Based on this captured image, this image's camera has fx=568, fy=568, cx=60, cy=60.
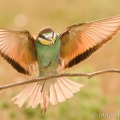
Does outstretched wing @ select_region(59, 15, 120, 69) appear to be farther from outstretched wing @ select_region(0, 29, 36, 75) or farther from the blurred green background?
the blurred green background

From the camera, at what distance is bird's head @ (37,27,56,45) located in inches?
119

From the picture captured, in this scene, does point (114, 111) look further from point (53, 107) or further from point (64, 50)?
point (64, 50)

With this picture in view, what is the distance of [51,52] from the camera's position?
10.3 feet

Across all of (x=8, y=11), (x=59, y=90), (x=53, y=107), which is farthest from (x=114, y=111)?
(x=8, y=11)

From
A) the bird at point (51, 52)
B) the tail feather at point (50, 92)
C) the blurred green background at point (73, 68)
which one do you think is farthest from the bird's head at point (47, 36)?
the blurred green background at point (73, 68)

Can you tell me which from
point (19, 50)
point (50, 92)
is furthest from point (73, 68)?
point (19, 50)

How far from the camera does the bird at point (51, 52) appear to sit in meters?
3.02

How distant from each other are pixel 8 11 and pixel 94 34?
3427mm

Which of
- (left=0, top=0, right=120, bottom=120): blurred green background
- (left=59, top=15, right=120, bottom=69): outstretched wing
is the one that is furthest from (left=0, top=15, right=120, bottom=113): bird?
(left=0, top=0, right=120, bottom=120): blurred green background

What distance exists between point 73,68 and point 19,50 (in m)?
2.07

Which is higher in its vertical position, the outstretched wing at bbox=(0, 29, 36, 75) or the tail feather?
the outstretched wing at bbox=(0, 29, 36, 75)

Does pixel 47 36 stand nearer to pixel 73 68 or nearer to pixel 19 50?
pixel 19 50

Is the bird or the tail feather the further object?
the tail feather

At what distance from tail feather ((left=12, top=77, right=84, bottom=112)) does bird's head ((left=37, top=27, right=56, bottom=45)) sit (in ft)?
0.90
